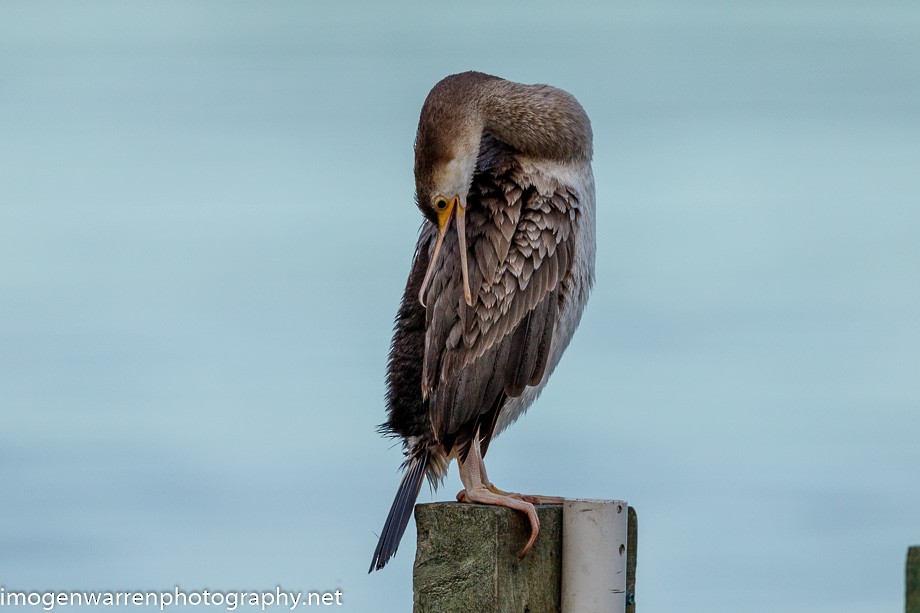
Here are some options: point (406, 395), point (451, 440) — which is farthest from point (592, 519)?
point (406, 395)

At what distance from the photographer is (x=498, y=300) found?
19.3 ft

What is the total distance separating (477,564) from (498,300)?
5.29ft

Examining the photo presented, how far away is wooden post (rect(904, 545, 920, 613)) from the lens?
379cm

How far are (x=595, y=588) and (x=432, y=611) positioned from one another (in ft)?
2.13

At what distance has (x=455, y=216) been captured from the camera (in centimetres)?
613

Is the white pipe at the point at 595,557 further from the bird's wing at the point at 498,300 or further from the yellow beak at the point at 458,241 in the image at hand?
the yellow beak at the point at 458,241

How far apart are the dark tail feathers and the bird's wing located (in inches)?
12.0

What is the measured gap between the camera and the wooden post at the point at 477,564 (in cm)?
460

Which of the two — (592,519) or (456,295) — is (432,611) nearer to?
(592,519)

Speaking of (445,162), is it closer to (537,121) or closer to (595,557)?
(537,121)

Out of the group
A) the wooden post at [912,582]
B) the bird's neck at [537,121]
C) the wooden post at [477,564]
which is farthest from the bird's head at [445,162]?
the wooden post at [912,582]

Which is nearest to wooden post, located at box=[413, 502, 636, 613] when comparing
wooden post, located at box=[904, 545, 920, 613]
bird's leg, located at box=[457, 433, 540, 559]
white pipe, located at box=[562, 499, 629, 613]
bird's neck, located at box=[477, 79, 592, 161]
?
white pipe, located at box=[562, 499, 629, 613]

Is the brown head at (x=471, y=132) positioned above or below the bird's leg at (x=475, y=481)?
above

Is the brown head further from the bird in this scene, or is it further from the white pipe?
the white pipe
